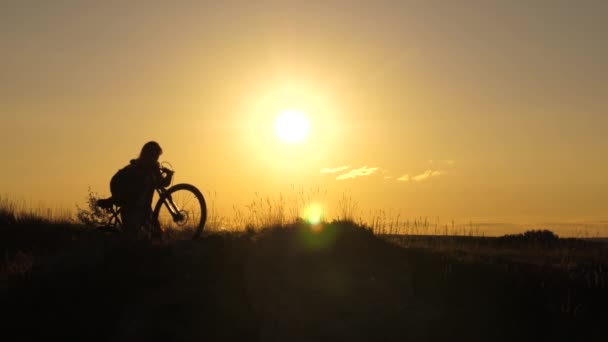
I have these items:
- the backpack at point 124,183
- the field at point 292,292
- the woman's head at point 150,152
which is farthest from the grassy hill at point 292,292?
the woman's head at point 150,152

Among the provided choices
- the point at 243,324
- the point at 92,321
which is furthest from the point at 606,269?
the point at 92,321

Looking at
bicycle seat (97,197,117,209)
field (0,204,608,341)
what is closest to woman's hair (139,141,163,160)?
bicycle seat (97,197,117,209)

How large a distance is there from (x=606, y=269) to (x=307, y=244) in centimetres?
688

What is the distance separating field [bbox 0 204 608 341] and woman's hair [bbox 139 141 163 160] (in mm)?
1799

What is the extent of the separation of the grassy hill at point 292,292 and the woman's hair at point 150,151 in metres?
1.82

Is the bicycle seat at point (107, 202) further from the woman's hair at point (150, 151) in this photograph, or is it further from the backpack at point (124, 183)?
the woman's hair at point (150, 151)

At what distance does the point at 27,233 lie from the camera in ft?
65.9

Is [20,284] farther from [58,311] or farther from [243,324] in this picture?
[243,324]

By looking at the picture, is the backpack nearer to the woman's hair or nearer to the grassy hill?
the woman's hair

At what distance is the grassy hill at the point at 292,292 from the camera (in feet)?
38.6

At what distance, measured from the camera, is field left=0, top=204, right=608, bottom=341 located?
463 inches

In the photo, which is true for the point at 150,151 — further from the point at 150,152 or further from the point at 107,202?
the point at 107,202

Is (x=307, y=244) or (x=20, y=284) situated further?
(x=307, y=244)

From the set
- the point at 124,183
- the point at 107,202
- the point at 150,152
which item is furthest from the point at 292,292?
the point at 107,202
